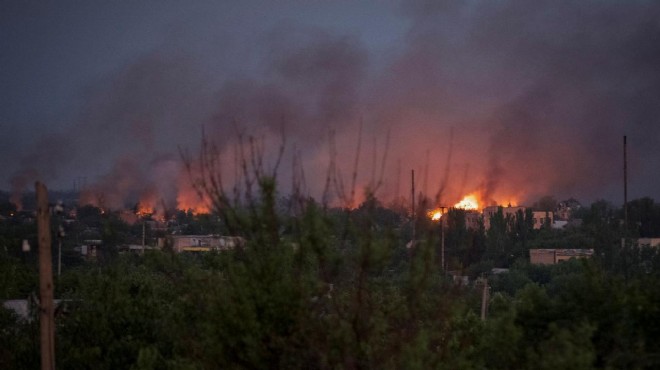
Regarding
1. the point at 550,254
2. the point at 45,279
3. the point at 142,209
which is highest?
the point at 142,209

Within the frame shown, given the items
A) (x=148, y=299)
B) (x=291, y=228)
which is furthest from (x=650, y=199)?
(x=291, y=228)

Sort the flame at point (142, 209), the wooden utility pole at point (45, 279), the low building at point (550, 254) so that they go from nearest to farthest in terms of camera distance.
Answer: the wooden utility pole at point (45, 279), the low building at point (550, 254), the flame at point (142, 209)

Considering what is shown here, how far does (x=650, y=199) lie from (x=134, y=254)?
4344 centimetres

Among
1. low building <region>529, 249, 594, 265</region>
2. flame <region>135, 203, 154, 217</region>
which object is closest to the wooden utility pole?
low building <region>529, 249, 594, 265</region>

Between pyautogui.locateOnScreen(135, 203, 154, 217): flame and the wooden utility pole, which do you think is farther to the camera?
pyautogui.locateOnScreen(135, 203, 154, 217): flame

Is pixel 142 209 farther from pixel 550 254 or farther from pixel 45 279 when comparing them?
pixel 45 279

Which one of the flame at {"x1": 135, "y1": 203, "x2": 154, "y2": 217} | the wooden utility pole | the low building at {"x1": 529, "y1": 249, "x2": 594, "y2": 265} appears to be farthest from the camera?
A: the flame at {"x1": 135, "y1": 203, "x2": 154, "y2": 217}

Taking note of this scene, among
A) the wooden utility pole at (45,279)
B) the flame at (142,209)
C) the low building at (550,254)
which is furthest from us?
the flame at (142,209)

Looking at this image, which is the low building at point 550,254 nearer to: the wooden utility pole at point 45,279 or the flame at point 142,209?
the flame at point 142,209

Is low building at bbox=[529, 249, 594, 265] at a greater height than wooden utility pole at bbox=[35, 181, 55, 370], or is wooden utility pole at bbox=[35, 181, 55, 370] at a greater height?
wooden utility pole at bbox=[35, 181, 55, 370]

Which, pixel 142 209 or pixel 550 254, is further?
pixel 142 209

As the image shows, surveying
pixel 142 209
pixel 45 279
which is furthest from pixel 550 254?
pixel 45 279

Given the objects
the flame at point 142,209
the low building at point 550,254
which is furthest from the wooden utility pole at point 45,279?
the flame at point 142,209

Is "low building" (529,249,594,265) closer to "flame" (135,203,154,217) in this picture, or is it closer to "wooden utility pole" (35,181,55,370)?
"flame" (135,203,154,217)
